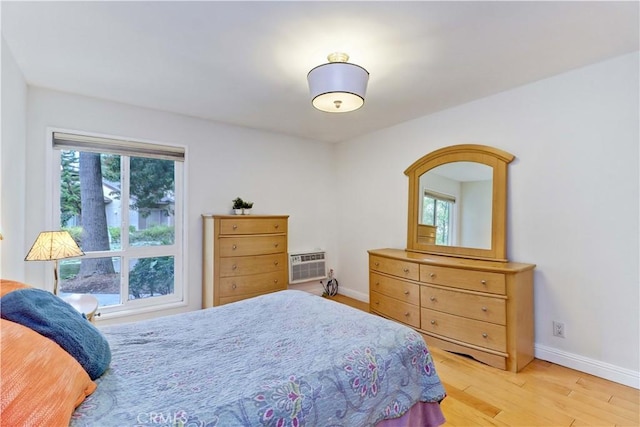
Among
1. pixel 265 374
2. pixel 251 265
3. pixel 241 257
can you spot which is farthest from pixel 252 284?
pixel 265 374

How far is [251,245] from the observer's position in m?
3.45

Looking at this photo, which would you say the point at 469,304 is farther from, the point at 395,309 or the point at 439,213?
the point at 439,213

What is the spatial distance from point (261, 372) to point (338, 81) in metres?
1.71

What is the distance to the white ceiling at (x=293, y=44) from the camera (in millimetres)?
1703

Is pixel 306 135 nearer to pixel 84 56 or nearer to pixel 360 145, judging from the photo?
pixel 360 145

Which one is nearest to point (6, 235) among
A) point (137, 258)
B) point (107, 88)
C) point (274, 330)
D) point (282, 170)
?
point (137, 258)

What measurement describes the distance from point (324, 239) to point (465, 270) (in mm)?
2400

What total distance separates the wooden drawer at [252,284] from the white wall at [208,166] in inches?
19.9

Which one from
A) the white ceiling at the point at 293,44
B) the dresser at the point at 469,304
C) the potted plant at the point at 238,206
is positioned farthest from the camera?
the potted plant at the point at 238,206

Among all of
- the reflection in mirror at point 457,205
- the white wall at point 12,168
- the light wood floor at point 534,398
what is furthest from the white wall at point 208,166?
the light wood floor at point 534,398

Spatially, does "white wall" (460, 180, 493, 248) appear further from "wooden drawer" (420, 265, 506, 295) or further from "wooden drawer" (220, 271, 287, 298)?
"wooden drawer" (220, 271, 287, 298)

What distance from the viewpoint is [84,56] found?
220cm

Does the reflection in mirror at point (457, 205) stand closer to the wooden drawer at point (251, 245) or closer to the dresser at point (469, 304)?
the dresser at point (469, 304)

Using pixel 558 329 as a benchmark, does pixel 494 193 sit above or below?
above
